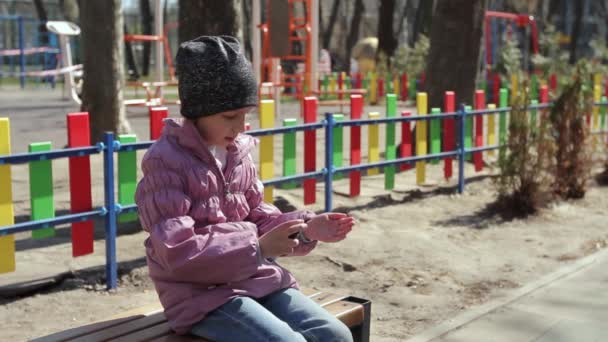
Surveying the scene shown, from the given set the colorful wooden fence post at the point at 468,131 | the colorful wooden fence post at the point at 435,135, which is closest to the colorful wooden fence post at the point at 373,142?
the colorful wooden fence post at the point at 435,135

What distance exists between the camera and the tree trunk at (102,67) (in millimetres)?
8633

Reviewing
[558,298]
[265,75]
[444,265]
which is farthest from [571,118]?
[265,75]

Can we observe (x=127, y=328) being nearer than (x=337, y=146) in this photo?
Yes

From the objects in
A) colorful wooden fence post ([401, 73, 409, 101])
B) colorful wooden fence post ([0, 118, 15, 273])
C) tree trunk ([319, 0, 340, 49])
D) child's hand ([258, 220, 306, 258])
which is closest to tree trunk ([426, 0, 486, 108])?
colorful wooden fence post ([0, 118, 15, 273])

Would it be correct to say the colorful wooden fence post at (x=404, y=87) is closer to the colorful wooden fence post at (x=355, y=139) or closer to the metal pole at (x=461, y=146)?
the metal pole at (x=461, y=146)

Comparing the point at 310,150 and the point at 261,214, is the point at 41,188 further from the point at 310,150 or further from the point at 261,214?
the point at 310,150

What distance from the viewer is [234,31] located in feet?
24.2

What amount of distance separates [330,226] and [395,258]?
341 centimetres

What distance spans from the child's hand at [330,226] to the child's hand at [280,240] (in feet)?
0.18

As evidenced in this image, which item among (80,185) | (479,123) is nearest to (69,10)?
(479,123)

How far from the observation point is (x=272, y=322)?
2.63 m

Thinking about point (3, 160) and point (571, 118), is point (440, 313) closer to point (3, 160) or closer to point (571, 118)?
point (3, 160)

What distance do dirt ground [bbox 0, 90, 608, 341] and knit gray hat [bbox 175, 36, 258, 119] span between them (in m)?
2.09

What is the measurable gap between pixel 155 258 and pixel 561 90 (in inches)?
244
